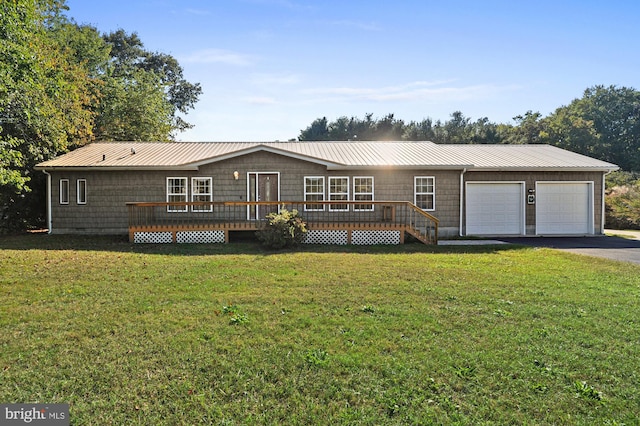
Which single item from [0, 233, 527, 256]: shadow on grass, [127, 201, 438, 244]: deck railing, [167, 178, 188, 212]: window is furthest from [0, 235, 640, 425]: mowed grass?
[167, 178, 188, 212]: window

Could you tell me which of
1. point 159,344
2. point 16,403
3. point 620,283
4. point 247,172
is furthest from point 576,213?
point 16,403

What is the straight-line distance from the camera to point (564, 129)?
3647 cm

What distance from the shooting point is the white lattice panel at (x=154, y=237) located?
12.7m

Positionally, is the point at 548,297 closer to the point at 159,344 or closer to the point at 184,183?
the point at 159,344

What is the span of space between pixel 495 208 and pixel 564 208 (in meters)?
2.92

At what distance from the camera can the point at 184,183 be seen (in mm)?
14492

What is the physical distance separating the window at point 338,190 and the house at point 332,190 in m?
0.04

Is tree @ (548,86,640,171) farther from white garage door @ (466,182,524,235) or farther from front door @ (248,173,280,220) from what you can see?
front door @ (248,173,280,220)

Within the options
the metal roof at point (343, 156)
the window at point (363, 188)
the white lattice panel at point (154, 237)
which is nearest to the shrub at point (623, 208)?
the metal roof at point (343, 156)

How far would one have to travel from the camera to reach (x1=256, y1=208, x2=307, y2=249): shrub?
1128 cm

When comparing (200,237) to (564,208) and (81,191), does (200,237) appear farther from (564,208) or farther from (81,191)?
(564,208)

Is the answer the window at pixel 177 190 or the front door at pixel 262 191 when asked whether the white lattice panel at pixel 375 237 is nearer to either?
the front door at pixel 262 191

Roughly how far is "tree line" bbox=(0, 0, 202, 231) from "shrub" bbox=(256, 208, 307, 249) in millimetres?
6173

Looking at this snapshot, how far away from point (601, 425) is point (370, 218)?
11.6 m
